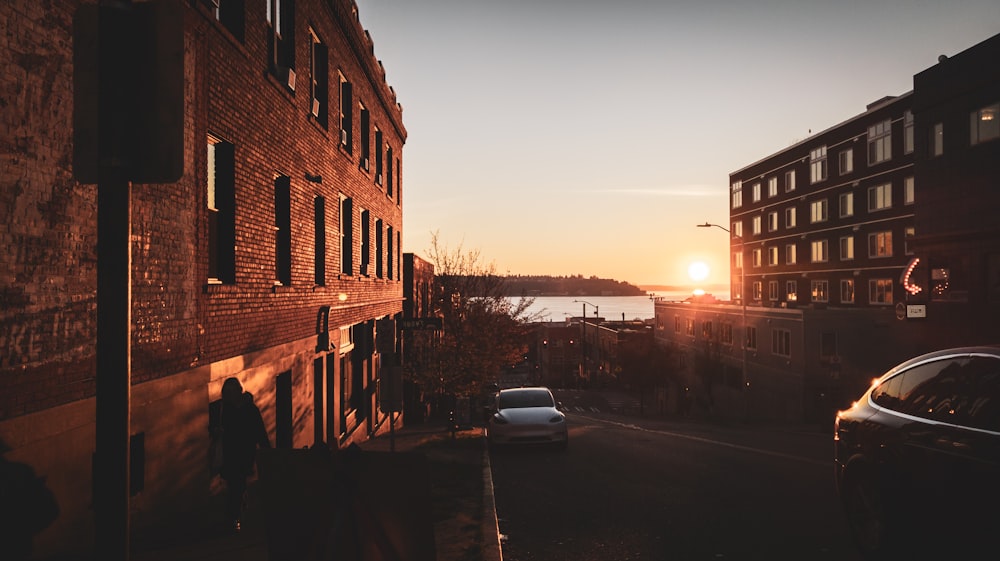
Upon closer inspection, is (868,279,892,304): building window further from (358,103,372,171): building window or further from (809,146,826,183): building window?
(358,103,372,171): building window

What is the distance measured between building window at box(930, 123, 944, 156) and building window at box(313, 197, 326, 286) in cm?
2162

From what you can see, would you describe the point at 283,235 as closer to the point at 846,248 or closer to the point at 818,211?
the point at 846,248

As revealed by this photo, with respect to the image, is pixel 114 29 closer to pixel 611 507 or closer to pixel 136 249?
pixel 136 249

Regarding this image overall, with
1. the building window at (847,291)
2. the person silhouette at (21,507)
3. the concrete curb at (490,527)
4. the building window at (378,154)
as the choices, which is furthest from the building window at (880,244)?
the person silhouette at (21,507)

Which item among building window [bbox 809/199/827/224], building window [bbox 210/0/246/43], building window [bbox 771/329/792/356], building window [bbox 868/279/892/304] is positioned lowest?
building window [bbox 771/329/792/356]

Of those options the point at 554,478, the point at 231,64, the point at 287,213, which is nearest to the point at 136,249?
the point at 231,64

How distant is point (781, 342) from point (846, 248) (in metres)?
12.7

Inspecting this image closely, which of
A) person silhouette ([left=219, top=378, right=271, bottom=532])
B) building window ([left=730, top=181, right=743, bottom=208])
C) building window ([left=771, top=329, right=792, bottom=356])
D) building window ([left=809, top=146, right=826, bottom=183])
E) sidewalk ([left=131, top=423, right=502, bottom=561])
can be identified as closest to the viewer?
sidewalk ([left=131, top=423, right=502, bottom=561])

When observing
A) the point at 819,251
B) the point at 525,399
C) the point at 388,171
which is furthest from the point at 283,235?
the point at 819,251

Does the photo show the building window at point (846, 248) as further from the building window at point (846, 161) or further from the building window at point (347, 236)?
the building window at point (347, 236)

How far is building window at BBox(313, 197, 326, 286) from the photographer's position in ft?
49.9

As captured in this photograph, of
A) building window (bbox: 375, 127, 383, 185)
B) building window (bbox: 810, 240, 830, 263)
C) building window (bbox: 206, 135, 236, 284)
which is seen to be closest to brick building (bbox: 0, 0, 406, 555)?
building window (bbox: 206, 135, 236, 284)

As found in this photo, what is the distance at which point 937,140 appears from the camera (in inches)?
994

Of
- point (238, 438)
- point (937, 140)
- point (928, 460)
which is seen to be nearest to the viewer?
point (928, 460)
